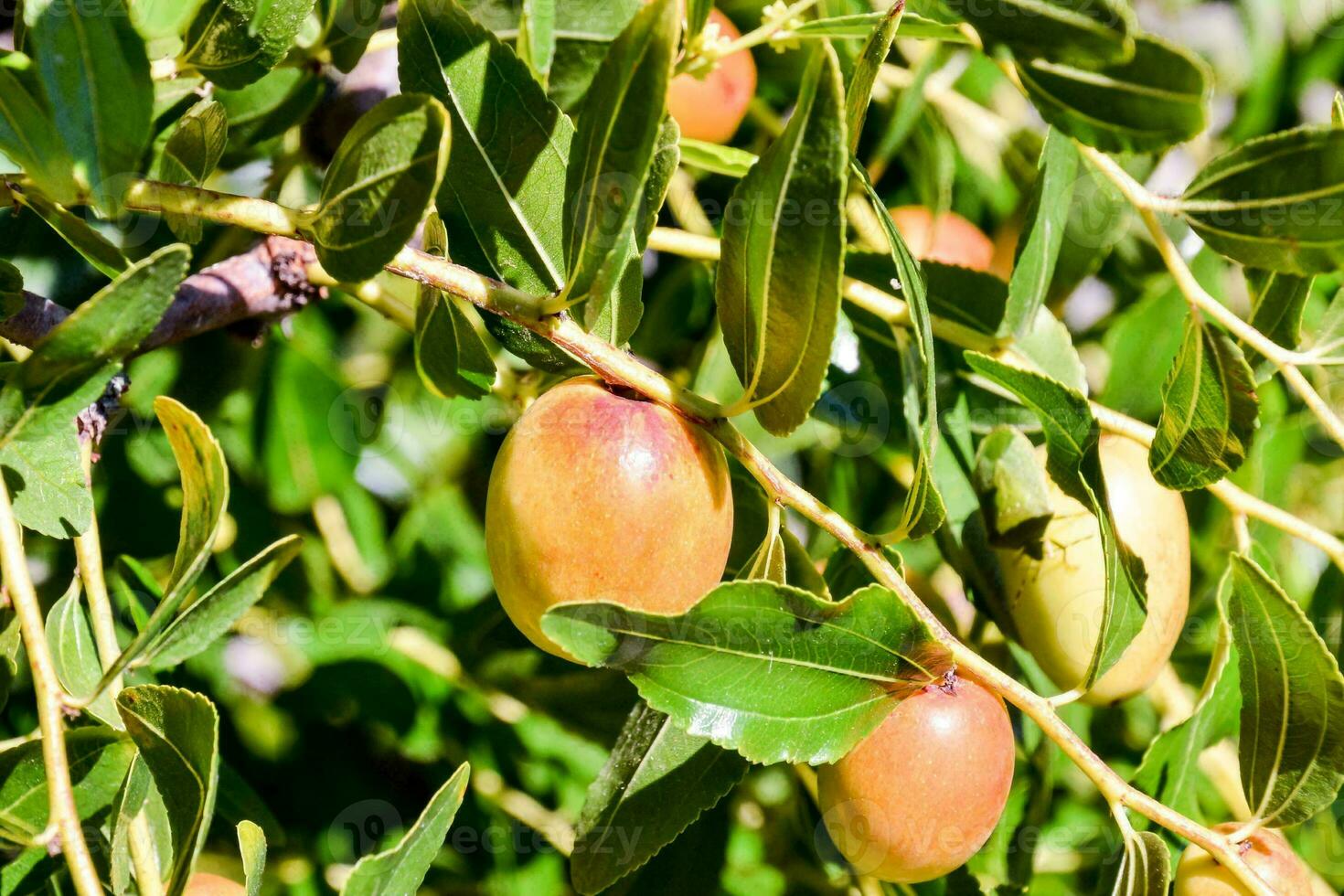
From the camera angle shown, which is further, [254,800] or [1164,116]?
[254,800]

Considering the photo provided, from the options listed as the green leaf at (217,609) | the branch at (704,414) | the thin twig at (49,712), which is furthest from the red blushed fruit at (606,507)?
the thin twig at (49,712)

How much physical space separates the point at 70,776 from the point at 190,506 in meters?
0.20

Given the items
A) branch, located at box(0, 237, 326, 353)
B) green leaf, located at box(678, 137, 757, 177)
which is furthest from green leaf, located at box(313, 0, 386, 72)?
green leaf, located at box(678, 137, 757, 177)

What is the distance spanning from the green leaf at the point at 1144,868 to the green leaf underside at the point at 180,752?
0.53 metres

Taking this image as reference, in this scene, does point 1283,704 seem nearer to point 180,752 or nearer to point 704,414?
point 704,414

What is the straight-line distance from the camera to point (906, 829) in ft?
2.37

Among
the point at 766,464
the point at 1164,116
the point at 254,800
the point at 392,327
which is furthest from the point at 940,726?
the point at 392,327

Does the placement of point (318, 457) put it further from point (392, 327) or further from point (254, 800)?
point (254, 800)

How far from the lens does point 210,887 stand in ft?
2.51

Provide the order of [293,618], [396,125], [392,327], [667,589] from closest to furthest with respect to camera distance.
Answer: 1. [396,125]
2. [667,589]
3. [293,618]
4. [392,327]

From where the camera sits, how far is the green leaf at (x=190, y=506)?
618 mm

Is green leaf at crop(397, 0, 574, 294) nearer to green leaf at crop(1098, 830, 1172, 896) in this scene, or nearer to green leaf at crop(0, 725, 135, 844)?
green leaf at crop(0, 725, 135, 844)

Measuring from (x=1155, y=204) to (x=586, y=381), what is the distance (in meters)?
0.40

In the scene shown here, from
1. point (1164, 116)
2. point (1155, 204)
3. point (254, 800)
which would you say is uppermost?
point (1164, 116)
